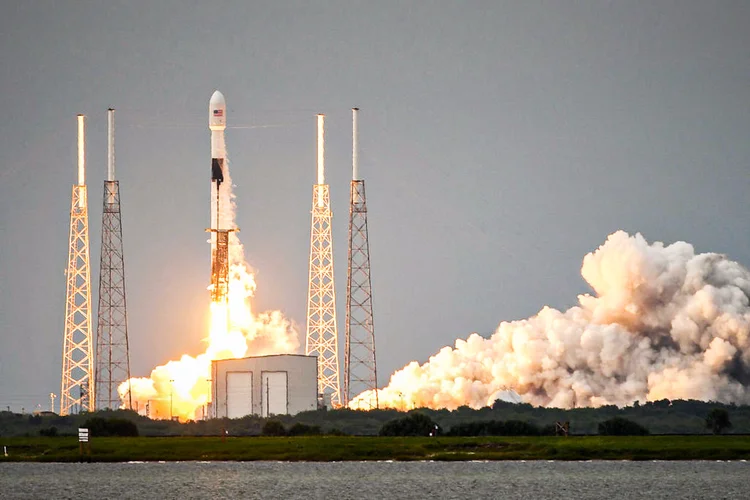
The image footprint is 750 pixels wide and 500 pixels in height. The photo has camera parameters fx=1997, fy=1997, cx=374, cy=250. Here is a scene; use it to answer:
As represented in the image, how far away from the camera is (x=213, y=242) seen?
113562mm

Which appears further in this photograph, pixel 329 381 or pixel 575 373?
pixel 575 373

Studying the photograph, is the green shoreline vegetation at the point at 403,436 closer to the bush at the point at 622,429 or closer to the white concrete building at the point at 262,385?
the bush at the point at 622,429

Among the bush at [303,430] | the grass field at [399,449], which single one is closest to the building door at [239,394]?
the bush at [303,430]

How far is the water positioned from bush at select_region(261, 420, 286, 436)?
15850 millimetres

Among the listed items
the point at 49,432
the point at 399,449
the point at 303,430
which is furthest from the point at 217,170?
the point at 399,449

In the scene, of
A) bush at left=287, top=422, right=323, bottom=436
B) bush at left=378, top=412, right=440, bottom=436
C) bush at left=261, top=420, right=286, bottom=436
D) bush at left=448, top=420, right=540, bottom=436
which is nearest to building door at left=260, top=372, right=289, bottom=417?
bush at left=261, top=420, right=286, bottom=436

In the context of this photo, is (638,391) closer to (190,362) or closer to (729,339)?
(729,339)

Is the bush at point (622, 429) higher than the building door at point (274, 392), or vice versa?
the building door at point (274, 392)

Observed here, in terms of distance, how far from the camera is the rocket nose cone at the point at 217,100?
11294 centimetres

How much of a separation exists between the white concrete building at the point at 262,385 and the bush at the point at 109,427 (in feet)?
46.6

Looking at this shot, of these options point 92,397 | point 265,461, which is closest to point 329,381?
point 92,397

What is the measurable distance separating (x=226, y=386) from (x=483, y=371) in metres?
20.4

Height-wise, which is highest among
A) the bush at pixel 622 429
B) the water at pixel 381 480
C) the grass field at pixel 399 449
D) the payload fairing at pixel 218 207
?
the payload fairing at pixel 218 207

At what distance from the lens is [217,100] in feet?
371
